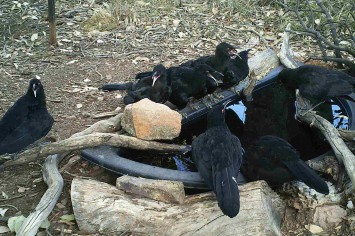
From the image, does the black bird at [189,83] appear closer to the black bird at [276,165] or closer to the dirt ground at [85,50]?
the dirt ground at [85,50]

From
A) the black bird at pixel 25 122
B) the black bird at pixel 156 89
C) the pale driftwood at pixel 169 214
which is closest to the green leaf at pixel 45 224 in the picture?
the pale driftwood at pixel 169 214

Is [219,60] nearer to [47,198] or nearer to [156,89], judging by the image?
[156,89]

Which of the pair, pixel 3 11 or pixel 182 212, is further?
pixel 3 11

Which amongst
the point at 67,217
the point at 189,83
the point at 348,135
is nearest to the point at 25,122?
the point at 67,217

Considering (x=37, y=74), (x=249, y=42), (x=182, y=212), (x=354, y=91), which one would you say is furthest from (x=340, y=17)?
(x=182, y=212)

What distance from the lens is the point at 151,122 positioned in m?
5.79

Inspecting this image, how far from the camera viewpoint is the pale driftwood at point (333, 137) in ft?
16.7

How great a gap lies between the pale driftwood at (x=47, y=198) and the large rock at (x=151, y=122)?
0.86 meters

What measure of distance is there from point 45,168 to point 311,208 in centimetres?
267

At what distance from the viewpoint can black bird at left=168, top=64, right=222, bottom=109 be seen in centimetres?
682

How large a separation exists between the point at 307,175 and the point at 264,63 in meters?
3.37

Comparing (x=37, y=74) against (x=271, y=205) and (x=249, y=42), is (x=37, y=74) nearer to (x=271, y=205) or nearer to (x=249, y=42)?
(x=249, y=42)

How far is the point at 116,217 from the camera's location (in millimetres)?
4941

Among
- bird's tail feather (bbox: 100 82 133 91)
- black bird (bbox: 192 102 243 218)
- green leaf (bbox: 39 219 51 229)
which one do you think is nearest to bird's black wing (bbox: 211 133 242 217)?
black bird (bbox: 192 102 243 218)
